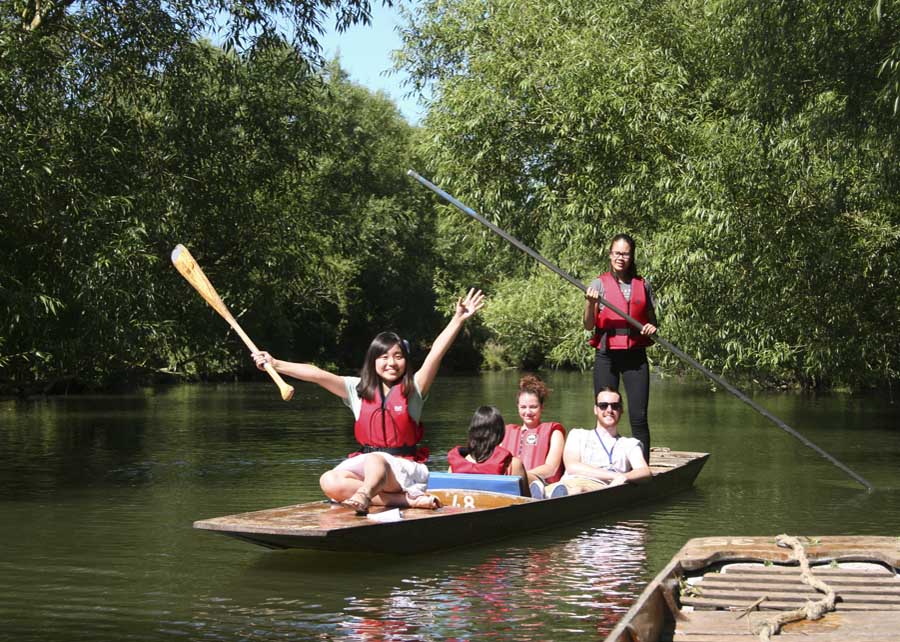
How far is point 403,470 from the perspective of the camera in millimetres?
6531

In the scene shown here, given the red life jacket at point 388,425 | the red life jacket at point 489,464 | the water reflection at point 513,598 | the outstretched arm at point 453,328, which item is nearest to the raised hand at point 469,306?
the outstretched arm at point 453,328

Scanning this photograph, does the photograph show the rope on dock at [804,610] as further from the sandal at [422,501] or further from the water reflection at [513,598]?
the sandal at [422,501]

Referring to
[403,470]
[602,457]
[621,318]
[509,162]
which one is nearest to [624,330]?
[621,318]

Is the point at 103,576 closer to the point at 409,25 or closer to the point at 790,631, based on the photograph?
the point at 790,631

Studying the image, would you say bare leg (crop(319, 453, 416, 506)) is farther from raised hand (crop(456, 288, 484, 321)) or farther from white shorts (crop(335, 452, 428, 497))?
raised hand (crop(456, 288, 484, 321))

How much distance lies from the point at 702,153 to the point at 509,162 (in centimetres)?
269

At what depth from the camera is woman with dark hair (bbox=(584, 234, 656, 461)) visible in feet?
28.0

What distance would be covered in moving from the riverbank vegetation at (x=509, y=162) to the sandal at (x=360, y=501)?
346 cm

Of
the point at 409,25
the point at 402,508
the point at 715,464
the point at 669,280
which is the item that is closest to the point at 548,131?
the point at 669,280

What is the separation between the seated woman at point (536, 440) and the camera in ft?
26.9

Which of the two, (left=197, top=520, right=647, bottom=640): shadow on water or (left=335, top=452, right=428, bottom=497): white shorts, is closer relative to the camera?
(left=197, top=520, right=647, bottom=640): shadow on water

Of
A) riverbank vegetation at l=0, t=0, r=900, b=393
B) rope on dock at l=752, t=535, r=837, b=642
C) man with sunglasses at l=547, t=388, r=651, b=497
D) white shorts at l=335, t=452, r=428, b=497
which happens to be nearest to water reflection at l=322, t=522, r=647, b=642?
white shorts at l=335, t=452, r=428, b=497

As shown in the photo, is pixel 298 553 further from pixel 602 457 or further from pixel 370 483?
pixel 602 457

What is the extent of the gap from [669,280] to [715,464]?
2804 mm
